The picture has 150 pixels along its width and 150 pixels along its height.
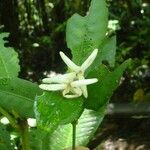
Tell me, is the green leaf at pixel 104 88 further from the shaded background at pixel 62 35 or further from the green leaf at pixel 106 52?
the shaded background at pixel 62 35

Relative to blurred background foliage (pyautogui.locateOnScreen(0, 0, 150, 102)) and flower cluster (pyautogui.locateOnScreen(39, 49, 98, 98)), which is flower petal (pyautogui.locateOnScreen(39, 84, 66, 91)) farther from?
blurred background foliage (pyautogui.locateOnScreen(0, 0, 150, 102))

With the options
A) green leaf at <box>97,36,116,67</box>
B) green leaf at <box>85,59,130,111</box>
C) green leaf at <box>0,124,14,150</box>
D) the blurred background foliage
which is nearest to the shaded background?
the blurred background foliage

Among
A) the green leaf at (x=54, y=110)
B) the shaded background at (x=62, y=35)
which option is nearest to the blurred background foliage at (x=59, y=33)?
the shaded background at (x=62, y=35)

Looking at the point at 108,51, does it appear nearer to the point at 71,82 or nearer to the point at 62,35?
the point at 71,82

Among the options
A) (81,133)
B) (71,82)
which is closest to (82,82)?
(71,82)

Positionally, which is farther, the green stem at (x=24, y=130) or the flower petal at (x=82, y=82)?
the green stem at (x=24, y=130)
